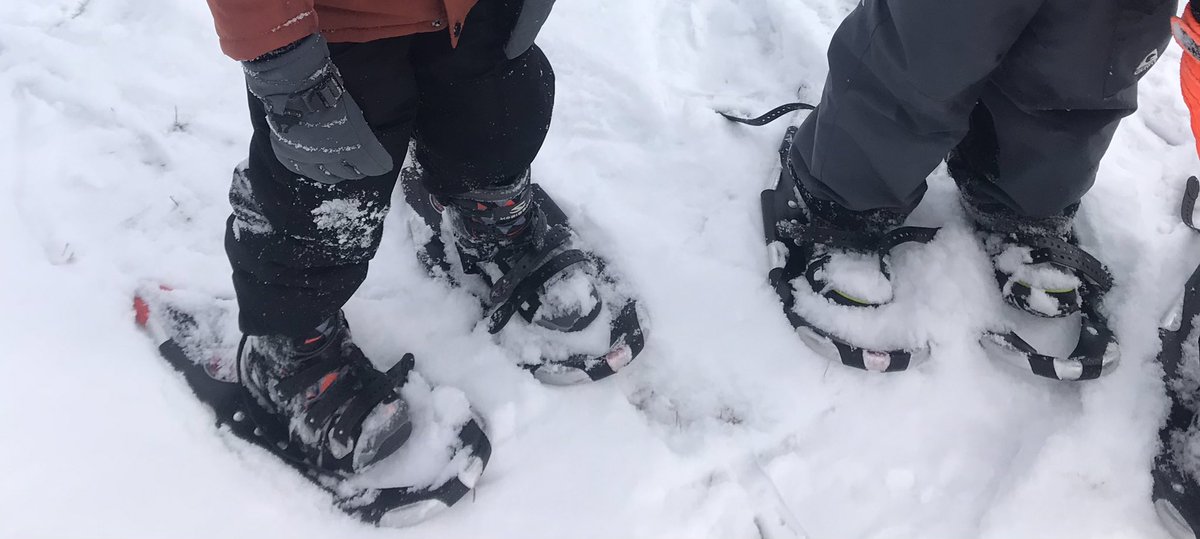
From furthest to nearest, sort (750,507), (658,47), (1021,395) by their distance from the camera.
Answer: (658,47)
(1021,395)
(750,507)

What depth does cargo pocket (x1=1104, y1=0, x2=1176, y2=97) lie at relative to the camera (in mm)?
1164

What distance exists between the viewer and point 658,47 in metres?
2.21

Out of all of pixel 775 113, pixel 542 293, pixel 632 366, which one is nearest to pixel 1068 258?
pixel 775 113

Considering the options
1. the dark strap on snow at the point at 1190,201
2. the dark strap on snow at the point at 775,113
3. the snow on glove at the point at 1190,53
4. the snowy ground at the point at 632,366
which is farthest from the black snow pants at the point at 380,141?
the dark strap on snow at the point at 1190,201

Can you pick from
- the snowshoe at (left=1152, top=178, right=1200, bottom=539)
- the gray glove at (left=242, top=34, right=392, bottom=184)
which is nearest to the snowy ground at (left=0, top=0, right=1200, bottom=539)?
the snowshoe at (left=1152, top=178, right=1200, bottom=539)

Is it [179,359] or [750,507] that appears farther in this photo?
[179,359]

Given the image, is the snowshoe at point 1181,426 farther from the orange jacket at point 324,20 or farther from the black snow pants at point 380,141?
the orange jacket at point 324,20

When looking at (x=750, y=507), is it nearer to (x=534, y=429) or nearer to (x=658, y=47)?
(x=534, y=429)

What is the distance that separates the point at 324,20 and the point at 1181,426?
1859 millimetres

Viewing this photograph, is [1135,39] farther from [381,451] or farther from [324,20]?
[381,451]

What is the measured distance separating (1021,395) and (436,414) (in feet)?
4.43

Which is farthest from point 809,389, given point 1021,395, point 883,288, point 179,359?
point 179,359

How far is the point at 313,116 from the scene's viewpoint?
98 cm

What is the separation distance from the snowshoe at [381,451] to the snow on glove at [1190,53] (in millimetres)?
1391
